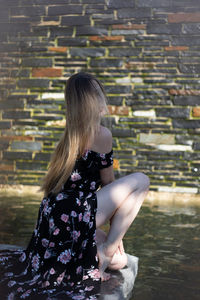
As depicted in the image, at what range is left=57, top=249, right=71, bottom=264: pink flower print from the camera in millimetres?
1941

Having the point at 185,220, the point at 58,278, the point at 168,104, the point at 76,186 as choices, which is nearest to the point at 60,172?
the point at 76,186

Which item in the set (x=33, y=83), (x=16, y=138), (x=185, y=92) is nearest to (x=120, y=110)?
(x=185, y=92)

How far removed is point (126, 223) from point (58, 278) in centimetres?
42

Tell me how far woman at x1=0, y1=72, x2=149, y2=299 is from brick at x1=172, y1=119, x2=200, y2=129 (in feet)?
10.5

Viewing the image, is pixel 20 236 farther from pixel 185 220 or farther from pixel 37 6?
pixel 37 6

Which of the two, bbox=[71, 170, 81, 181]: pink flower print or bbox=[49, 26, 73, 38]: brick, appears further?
bbox=[49, 26, 73, 38]: brick

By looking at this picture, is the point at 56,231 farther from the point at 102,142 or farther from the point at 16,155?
the point at 16,155

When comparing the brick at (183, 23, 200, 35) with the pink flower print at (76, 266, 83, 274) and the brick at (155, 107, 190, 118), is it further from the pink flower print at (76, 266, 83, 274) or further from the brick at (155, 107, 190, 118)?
the pink flower print at (76, 266, 83, 274)

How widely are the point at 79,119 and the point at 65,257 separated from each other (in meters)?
0.65

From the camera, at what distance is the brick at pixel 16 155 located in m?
5.53

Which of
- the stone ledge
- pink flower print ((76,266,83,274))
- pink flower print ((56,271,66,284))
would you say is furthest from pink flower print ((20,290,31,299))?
the stone ledge

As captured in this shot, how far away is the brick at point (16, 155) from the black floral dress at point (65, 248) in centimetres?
351

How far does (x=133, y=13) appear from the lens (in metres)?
5.32

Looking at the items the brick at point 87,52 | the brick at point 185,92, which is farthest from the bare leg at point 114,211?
the brick at point 87,52
